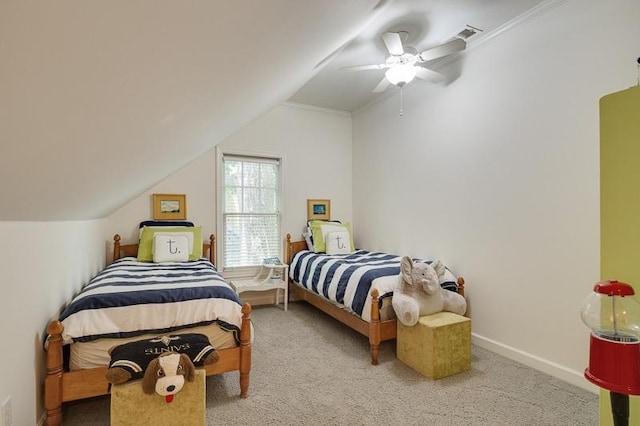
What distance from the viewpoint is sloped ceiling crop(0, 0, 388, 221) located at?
0.50m

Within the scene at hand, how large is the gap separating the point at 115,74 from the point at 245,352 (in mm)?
1816

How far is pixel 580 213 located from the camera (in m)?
2.22

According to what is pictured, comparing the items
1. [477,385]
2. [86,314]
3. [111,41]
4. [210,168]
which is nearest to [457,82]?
[477,385]

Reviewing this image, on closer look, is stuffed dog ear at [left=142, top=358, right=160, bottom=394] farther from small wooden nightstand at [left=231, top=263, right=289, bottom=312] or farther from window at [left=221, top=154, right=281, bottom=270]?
window at [left=221, top=154, right=281, bottom=270]

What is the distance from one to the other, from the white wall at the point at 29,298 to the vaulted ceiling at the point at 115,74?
143 millimetres

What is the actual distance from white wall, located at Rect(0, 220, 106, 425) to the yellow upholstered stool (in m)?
0.46

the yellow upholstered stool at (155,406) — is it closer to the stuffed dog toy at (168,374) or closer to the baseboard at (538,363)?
the stuffed dog toy at (168,374)

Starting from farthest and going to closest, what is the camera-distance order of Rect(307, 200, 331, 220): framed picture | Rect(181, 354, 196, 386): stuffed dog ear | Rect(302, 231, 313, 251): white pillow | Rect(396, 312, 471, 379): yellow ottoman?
Rect(307, 200, 331, 220): framed picture < Rect(302, 231, 313, 251): white pillow < Rect(396, 312, 471, 379): yellow ottoman < Rect(181, 354, 196, 386): stuffed dog ear

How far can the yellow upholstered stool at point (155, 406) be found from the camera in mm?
1402

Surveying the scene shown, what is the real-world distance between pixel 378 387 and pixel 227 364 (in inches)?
40.1

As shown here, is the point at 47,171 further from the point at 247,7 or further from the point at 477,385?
the point at 477,385

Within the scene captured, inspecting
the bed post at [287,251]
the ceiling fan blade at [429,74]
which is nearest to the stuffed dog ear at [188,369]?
the ceiling fan blade at [429,74]

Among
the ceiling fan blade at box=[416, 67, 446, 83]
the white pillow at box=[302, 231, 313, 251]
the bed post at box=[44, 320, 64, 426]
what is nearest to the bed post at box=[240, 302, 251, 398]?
the bed post at box=[44, 320, 64, 426]

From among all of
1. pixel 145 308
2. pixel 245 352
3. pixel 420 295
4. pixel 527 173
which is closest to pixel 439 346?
pixel 420 295
